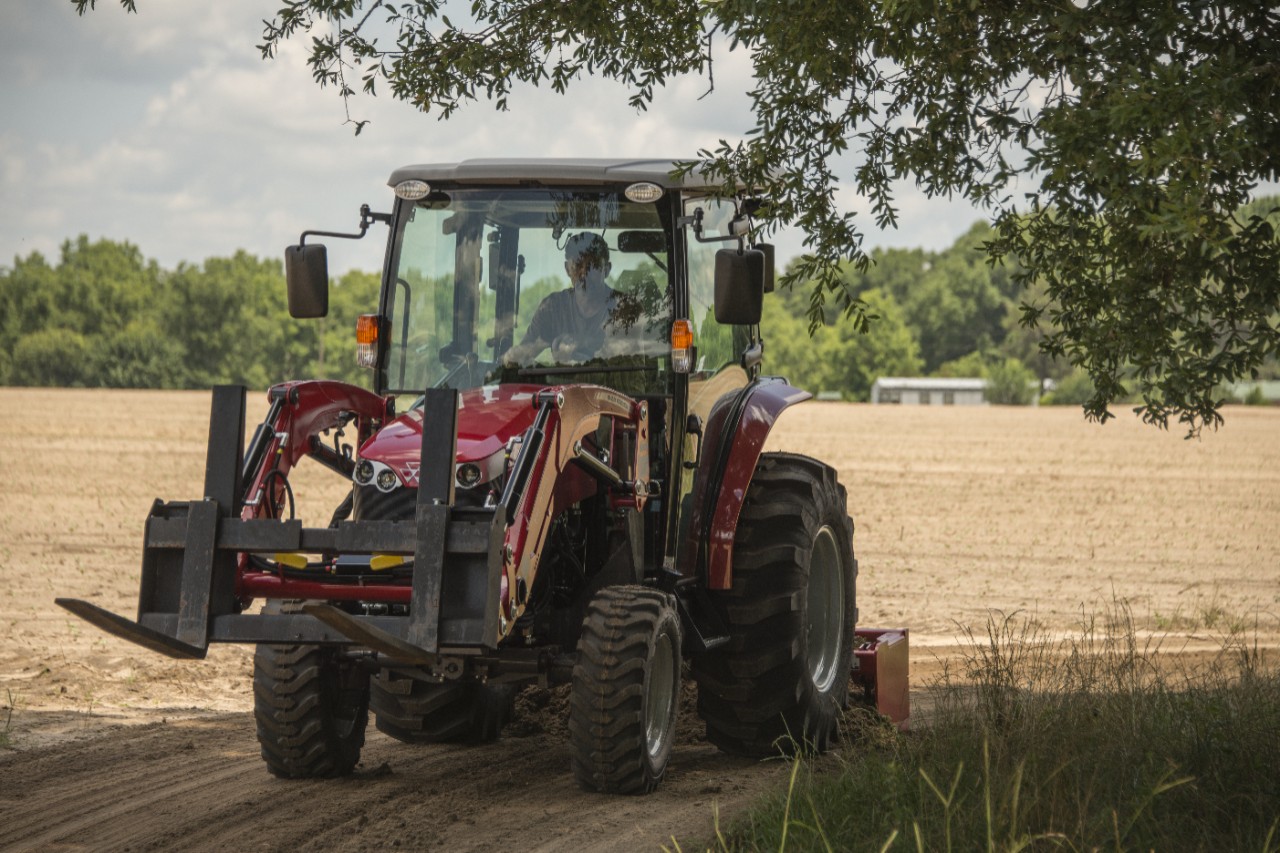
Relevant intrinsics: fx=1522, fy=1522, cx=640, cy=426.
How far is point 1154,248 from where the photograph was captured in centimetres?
674

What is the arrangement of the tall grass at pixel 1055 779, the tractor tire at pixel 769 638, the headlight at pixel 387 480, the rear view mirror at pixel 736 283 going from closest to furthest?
the tall grass at pixel 1055 779 → the headlight at pixel 387 480 → the rear view mirror at pixel 736 283 → the tractor tire at pixel 769 638

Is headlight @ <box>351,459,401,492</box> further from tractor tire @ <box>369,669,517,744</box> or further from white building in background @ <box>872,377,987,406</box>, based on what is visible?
white building in background @ <box>872,377,987,406</box>

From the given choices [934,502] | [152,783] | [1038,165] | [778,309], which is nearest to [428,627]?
[152,783]

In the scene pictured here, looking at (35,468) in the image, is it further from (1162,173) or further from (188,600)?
(1162,173)

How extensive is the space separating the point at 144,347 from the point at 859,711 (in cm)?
9749

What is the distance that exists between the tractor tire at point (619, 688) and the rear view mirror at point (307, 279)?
1993 millimetres

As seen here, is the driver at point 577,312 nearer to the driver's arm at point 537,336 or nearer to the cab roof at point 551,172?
the driver's arm at point 537,336

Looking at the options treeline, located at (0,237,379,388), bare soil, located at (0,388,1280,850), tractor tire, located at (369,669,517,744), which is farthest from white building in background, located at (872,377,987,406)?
tractor tire, located at (369,669,517,744)

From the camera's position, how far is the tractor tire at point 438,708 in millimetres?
7086

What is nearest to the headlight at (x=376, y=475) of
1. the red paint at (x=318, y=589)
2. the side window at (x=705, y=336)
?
the red paint at (x=318, y=589)

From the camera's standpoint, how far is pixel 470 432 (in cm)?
622

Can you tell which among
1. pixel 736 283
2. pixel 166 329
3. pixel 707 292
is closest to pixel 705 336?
pixel 707 292

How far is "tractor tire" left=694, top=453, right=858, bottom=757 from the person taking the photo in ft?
23.2

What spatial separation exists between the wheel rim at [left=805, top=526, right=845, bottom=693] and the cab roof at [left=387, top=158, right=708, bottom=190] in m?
2.02
